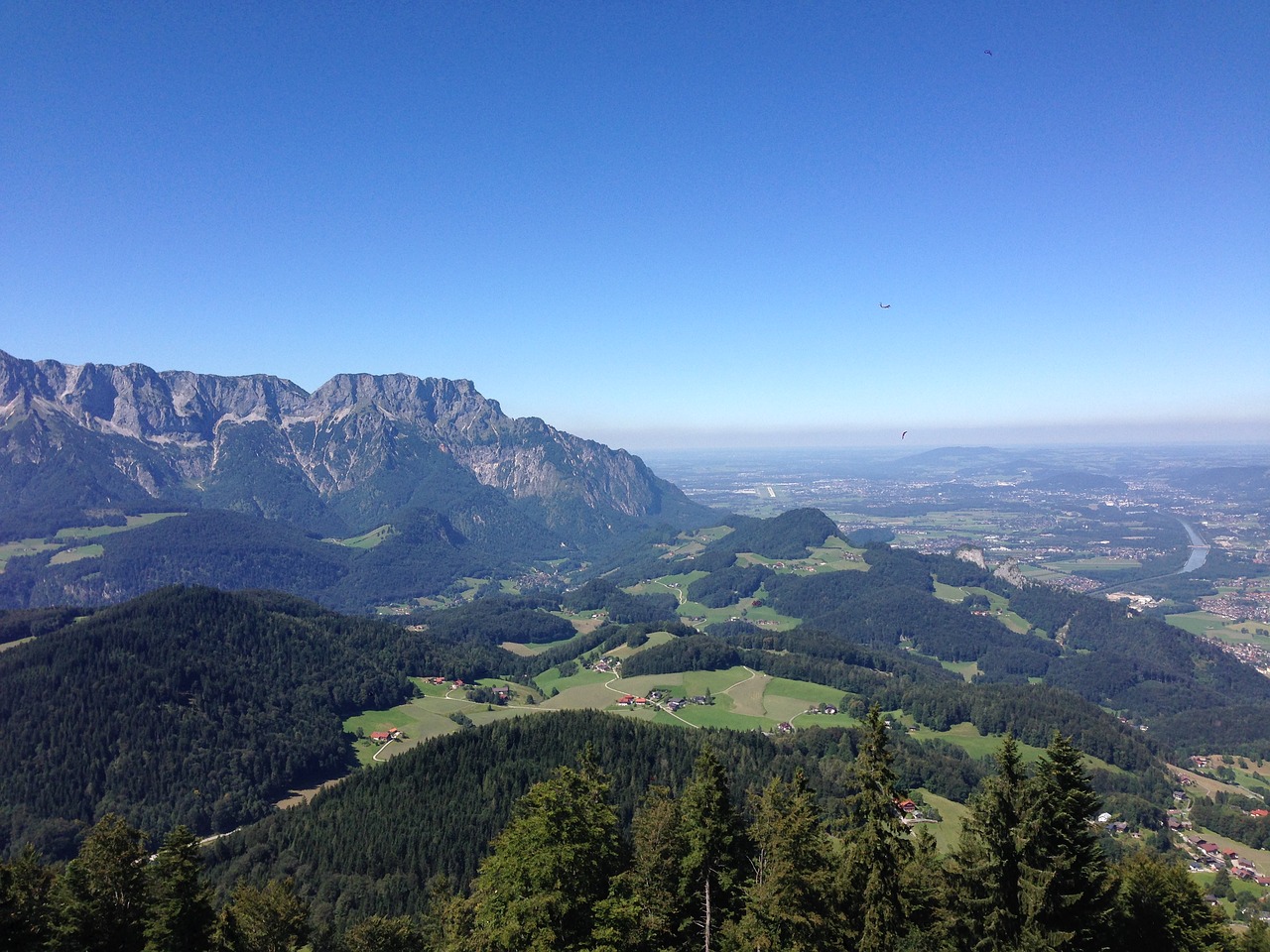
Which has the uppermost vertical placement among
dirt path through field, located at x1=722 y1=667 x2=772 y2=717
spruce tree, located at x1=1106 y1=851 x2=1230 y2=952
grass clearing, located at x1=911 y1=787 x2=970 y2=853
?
spruce tree, located at x1=1106 y1=851 x2=1230 y2=952

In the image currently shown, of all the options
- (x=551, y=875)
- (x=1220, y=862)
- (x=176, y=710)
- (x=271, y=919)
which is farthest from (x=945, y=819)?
(x=176, y=710)

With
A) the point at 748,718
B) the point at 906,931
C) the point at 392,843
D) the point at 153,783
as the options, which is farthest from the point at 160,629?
the point at 906,931

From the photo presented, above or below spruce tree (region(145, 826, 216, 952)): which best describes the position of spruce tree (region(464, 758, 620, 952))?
above

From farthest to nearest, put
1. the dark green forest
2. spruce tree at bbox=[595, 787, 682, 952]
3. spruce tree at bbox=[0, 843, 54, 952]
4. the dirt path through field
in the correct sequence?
the dirt path through field, spruce tree at bbox=[595, 787, 682, 952], spruce tree at bbox=[0, 843, 54, 952], the dark green forest

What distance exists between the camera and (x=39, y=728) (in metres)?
109

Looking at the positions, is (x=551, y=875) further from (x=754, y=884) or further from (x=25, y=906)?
(x=25, y=906)

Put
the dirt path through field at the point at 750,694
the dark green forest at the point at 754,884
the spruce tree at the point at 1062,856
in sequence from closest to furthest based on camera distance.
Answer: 1. the spruce tree at the point at 1062,856
2. the dark green forest at the point at 754,884
3. the dirt path through field at the point at 750,694

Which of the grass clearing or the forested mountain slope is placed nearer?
the grass clearing

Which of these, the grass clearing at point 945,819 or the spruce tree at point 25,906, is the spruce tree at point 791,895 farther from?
the grass clearing at point 945,819

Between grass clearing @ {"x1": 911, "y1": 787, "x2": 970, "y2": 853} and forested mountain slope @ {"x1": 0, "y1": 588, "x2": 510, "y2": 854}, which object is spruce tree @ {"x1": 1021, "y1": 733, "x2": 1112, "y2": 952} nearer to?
grass clearing @ {"x1": 911, "y1": 787, "x2": 970, "y2": 853}

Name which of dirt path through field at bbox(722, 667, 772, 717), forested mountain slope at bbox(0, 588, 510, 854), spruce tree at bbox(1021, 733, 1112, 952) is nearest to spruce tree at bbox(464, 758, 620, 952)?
spruce tree at bbox(1021, 733, 1112, 952)

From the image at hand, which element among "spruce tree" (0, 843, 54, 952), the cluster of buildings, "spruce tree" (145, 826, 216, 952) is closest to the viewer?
"spruce tree" (0, 843, 54, 952)

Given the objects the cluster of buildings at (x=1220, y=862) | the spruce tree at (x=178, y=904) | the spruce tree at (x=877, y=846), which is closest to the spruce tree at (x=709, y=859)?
the spruce tree at (x=877, y=846)

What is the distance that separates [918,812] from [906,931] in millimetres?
68972
